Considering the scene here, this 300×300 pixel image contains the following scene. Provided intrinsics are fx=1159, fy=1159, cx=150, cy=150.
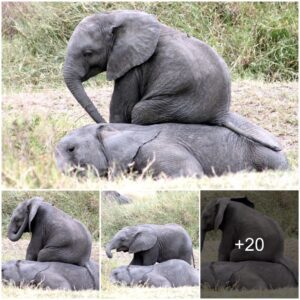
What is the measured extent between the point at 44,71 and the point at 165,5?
179 cm

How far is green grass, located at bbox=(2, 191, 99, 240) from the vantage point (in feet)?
26.3

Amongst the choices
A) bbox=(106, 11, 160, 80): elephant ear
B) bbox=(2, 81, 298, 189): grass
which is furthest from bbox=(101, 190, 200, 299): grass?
bbox=(106, 11, 160, 80): elephant ear

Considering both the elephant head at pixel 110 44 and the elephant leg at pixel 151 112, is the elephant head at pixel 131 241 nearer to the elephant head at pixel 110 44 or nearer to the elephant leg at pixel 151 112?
the elephant leg at pixel 151 112

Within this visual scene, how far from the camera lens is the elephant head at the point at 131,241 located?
8453 millimetres

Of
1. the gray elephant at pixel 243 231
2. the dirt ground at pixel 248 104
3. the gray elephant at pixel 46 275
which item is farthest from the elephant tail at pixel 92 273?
the dirt ground at pixel 248 104

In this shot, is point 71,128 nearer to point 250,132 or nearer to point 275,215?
point 250,132

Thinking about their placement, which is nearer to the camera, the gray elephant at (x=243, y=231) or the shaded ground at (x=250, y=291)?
the shaded ground at (x=250, y=291)

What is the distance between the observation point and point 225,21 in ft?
47.5

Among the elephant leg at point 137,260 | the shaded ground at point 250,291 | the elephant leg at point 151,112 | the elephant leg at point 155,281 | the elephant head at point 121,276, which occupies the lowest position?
the elephant leg at point 137,260

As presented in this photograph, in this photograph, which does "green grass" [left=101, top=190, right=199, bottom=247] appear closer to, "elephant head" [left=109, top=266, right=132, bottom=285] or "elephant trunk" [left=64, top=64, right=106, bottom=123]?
"elephant head" [left=109, top=266, right=132, bottom=285]

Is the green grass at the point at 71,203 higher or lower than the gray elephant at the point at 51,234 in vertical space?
higher

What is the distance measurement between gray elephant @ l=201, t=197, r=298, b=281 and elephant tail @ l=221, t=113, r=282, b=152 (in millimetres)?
749

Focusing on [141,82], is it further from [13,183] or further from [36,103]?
[36,103]

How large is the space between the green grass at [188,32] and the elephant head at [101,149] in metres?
4.96
